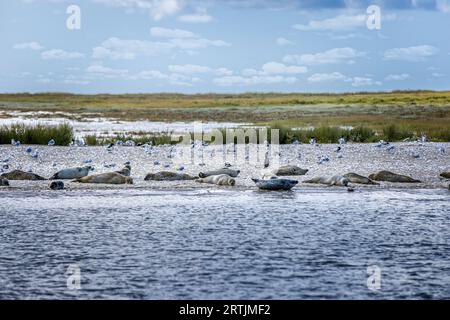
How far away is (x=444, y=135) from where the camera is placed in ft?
87.5

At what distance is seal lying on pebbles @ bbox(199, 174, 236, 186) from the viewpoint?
55.8ft

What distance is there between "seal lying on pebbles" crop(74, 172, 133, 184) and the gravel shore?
23 centimetres

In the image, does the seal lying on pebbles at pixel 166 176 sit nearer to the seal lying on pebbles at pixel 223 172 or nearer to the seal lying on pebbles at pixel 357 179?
the seal lying on pebbles at pixel 223 172

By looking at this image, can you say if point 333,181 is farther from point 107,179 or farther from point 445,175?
point 107,179

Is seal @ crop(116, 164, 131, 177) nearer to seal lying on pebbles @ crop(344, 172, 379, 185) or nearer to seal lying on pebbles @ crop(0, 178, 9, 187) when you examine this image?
seal lying on pebbles @ crop(0, 178, 9, 187)

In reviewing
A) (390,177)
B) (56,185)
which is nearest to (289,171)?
(390,177)

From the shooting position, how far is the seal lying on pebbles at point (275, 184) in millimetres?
16094

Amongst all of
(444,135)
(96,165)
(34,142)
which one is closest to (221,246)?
(96,165)

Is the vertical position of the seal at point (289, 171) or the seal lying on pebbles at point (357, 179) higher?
the seal at point (289, 171)

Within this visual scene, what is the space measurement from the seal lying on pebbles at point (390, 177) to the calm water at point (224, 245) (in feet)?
7.33

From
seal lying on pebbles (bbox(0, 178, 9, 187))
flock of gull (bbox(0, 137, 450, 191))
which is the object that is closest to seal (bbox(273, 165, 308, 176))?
flock of gull (bbox(0, 137, 450, 191))

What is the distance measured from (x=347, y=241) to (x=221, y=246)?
5.83 ft

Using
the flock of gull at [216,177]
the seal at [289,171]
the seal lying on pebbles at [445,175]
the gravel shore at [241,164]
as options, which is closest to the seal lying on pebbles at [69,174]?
the flock of gull at [216,177]
